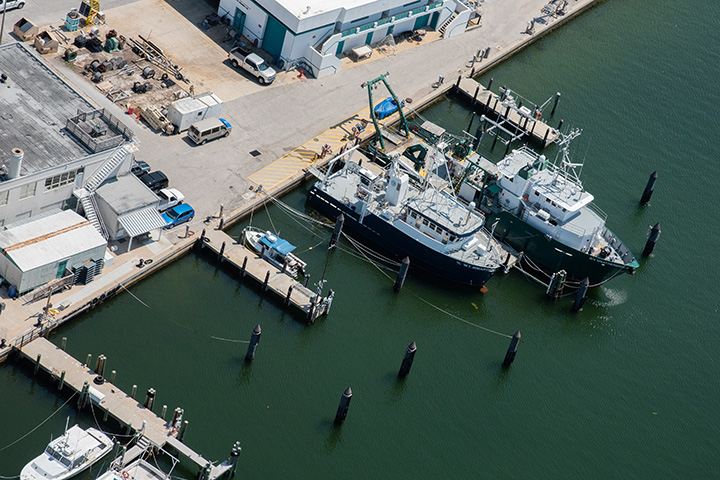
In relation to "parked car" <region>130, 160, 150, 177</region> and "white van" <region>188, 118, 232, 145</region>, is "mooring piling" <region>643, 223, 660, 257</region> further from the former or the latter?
"parked car" <region>130, 160, 150, 177</region>

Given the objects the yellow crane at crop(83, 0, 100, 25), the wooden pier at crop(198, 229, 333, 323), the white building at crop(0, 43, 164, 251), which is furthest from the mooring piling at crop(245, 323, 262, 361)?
the yellow crane at crop(83, 0, 100, 25)

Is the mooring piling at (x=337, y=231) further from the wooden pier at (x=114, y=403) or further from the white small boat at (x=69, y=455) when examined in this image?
the white small boat at (x=69, y=455)

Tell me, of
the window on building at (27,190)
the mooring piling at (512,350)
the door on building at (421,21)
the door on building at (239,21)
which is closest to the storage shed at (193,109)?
the door on building at (239,21)

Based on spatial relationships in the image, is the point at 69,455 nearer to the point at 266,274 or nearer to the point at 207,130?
the point at 266,274

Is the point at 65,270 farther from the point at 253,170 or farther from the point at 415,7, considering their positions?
the point at 415,7

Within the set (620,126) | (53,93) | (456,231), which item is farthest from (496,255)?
(53,93)
